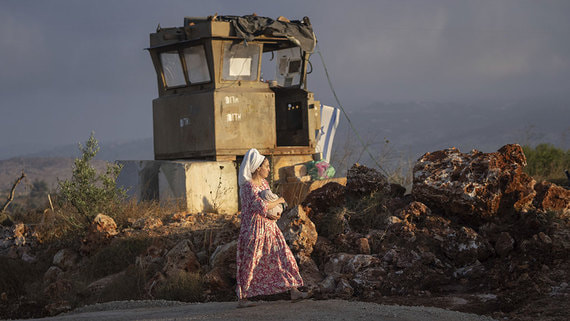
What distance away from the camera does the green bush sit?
17688mm

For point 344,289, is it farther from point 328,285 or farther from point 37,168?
point 37,168

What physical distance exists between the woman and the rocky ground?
3.63 feet


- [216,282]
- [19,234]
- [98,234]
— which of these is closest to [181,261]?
[216,282]

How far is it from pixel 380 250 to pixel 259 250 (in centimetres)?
278

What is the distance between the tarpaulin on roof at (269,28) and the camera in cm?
1417

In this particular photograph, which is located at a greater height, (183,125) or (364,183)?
(183,125)

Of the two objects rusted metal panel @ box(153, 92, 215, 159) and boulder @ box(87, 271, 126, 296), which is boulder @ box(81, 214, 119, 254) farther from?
rusted metal panel @ box(153, 92, 215, 159)

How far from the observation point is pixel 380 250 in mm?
9734

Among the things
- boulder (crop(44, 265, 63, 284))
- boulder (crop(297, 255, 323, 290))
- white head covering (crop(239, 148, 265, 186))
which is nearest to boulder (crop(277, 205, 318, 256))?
boulder (crop(297, 255, 323, 290))

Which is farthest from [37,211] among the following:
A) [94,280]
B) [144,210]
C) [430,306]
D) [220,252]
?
[430,306]

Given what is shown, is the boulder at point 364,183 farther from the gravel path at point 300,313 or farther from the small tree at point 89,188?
the small tree at point 89,188

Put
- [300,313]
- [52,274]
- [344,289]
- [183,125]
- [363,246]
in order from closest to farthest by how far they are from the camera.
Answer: [300,313], [344,289], [363,246], [52,274], [183,125]

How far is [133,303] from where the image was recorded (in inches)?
356

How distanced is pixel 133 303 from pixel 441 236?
4.75 metres
